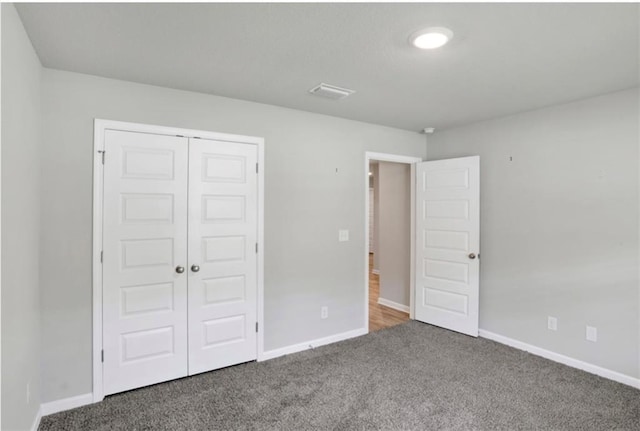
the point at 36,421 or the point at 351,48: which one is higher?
the point at 351,48

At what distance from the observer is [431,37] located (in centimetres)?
192

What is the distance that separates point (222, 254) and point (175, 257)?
1.28 ft

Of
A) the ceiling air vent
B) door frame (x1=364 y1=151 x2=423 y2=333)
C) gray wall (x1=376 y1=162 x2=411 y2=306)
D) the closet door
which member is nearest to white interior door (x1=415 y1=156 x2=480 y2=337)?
door frame (x1=364 y1=151 x2=423 y2=333)

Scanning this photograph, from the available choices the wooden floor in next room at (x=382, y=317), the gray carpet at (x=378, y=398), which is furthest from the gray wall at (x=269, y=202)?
the wooden floor in next room at (x=382, y=317)

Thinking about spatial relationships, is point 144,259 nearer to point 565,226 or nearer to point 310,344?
point 310,344

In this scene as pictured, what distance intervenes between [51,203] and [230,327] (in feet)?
5.51

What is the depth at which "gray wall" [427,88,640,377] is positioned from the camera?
284 cm

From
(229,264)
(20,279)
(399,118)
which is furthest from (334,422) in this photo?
(399,118)

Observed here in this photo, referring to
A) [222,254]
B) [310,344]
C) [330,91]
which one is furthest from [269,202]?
[310,344]

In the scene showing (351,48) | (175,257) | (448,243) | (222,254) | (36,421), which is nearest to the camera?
(351,48)

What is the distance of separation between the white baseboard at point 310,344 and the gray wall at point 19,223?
5.64ft

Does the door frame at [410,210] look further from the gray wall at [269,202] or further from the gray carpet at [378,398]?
the gray carpet at [378,398]

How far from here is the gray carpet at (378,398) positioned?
2.28 metres

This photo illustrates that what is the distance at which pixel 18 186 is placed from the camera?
6.04 feet
